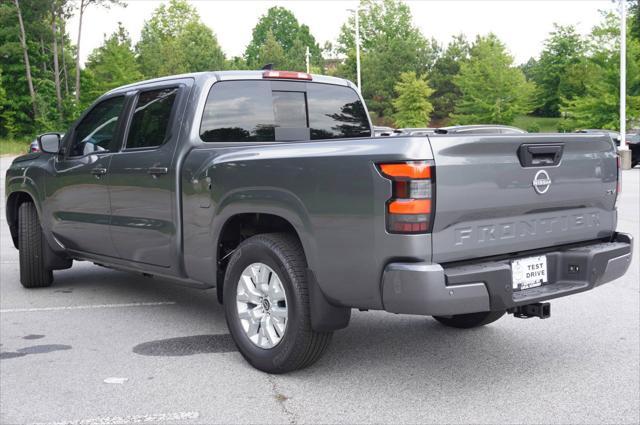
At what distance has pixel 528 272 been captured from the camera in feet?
13.4

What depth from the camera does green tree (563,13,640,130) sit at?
47094mm

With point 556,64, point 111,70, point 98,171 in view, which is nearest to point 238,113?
point 98,171

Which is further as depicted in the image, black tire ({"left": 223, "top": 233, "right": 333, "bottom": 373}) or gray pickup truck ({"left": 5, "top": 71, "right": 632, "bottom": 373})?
black tire ({"left": 223, "top": 233, "right": 333, "bottom": 373})

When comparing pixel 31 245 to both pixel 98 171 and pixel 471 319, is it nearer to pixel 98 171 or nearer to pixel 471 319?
pixel 98 171

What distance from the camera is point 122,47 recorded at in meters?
69.6

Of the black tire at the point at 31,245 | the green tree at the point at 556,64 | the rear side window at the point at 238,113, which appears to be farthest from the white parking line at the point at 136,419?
the green tree at the point at 556,64

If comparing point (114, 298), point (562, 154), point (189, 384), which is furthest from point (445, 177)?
point (114, 298)

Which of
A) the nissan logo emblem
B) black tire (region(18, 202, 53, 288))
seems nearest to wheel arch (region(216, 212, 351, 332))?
the nissan logo emblem

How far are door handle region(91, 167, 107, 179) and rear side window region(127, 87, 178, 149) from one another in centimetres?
32

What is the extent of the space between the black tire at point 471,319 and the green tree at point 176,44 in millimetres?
76564

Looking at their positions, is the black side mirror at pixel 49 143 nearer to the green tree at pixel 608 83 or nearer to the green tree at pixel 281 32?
the green tree at pixel 608 83

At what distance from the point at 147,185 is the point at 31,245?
7.64ft

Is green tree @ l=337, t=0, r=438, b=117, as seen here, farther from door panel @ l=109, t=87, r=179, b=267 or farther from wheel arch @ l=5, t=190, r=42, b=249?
door panel @ l=109, t=87, r=179, b=267

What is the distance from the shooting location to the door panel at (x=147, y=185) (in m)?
5.31
